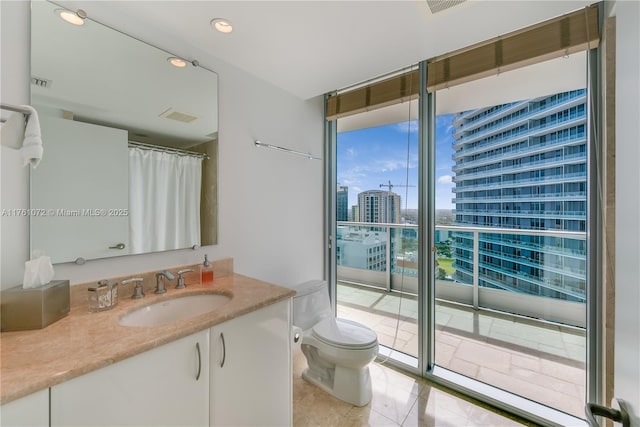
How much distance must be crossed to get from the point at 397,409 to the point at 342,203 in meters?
1.67

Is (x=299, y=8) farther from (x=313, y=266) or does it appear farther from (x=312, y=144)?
(x=313, y=266)

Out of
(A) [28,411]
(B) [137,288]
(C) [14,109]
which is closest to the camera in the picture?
(A) [28,411]

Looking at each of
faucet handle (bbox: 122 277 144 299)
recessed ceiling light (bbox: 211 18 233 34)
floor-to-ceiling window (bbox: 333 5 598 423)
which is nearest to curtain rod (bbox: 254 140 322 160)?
floor-to-ceiling window (bbox: 333 5 598 423)

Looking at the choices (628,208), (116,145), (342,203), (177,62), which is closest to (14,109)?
(116,145)

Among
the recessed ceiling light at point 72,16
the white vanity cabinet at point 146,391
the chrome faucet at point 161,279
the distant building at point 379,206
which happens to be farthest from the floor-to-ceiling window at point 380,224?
the recessed ceiling light at point 72,16

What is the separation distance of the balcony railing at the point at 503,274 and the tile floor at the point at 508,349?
0.10m

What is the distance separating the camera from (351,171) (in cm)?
252

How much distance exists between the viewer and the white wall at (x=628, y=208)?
18.0 inches

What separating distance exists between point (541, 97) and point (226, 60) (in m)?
2.07

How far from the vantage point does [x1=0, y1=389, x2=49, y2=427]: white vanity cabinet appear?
0.63 m

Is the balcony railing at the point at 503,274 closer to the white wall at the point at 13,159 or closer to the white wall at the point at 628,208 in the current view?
the white wall at the point at 628,208

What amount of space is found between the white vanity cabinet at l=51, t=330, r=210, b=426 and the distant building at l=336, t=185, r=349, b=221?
176 cm

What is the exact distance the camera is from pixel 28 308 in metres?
0.94

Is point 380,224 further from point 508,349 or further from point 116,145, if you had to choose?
point 116,145
